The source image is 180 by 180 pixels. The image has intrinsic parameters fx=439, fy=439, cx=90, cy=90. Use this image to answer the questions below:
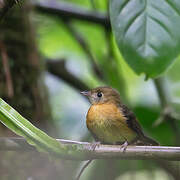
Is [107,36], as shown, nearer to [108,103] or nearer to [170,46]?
[108,103]

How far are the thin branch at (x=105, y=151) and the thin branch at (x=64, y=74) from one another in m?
1.99

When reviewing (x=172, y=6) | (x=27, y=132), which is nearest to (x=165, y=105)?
(x=172, y=6)

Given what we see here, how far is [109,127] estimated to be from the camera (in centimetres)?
281

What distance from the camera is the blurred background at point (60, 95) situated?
3.04 metres

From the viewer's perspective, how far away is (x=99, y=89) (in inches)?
131

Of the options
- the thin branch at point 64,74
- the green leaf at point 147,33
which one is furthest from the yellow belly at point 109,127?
the green leaf at point 147,33

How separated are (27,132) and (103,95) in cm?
178

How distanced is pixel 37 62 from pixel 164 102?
1067 mm

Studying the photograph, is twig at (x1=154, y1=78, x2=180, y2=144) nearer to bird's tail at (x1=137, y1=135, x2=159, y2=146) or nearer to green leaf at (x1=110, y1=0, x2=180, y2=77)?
bird's tail at (x1=137, y1=135, x2=159, y2=146)

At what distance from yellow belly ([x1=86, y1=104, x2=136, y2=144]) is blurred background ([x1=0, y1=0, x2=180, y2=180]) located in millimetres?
317

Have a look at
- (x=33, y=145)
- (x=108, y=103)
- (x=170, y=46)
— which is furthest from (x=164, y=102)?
(x=33, y=145)

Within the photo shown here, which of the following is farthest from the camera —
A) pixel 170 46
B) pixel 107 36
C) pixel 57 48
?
pixel 57 48

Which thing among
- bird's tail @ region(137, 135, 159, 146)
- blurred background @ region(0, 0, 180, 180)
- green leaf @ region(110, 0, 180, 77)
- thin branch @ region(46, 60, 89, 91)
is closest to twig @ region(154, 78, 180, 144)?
blurred background @ region(0, 0, 180, 180)

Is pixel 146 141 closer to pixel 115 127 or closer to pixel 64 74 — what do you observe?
pixel 115 127
